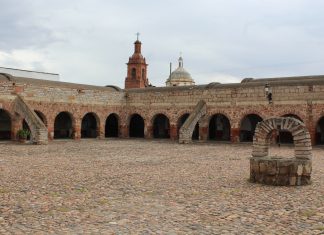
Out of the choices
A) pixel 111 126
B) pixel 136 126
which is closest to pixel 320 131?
pixel 136 126

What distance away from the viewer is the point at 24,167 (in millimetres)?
12062

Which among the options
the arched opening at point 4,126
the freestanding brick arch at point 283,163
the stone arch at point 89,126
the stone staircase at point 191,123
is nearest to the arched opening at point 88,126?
the stone arch at point 89,126

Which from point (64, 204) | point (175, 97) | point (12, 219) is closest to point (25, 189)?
point (64, 204)

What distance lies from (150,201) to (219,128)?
863 inches

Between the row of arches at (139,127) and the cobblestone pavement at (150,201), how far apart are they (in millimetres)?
14166

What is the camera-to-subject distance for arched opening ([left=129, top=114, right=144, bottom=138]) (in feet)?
105

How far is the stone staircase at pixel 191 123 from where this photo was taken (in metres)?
23.9

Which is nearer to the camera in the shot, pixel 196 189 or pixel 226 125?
pixel 196 189

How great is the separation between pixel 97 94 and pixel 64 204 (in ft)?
70.6

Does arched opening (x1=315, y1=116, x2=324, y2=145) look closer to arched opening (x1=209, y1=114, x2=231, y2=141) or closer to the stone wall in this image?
the stone wall

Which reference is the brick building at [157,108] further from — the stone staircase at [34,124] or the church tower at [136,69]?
the church tower at [136,69]

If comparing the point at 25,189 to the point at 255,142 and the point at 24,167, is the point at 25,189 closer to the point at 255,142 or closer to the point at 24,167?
the point at 24,167

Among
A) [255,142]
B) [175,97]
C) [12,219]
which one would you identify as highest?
[175,97]

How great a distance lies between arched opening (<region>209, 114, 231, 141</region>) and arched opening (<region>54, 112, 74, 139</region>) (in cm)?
1038
